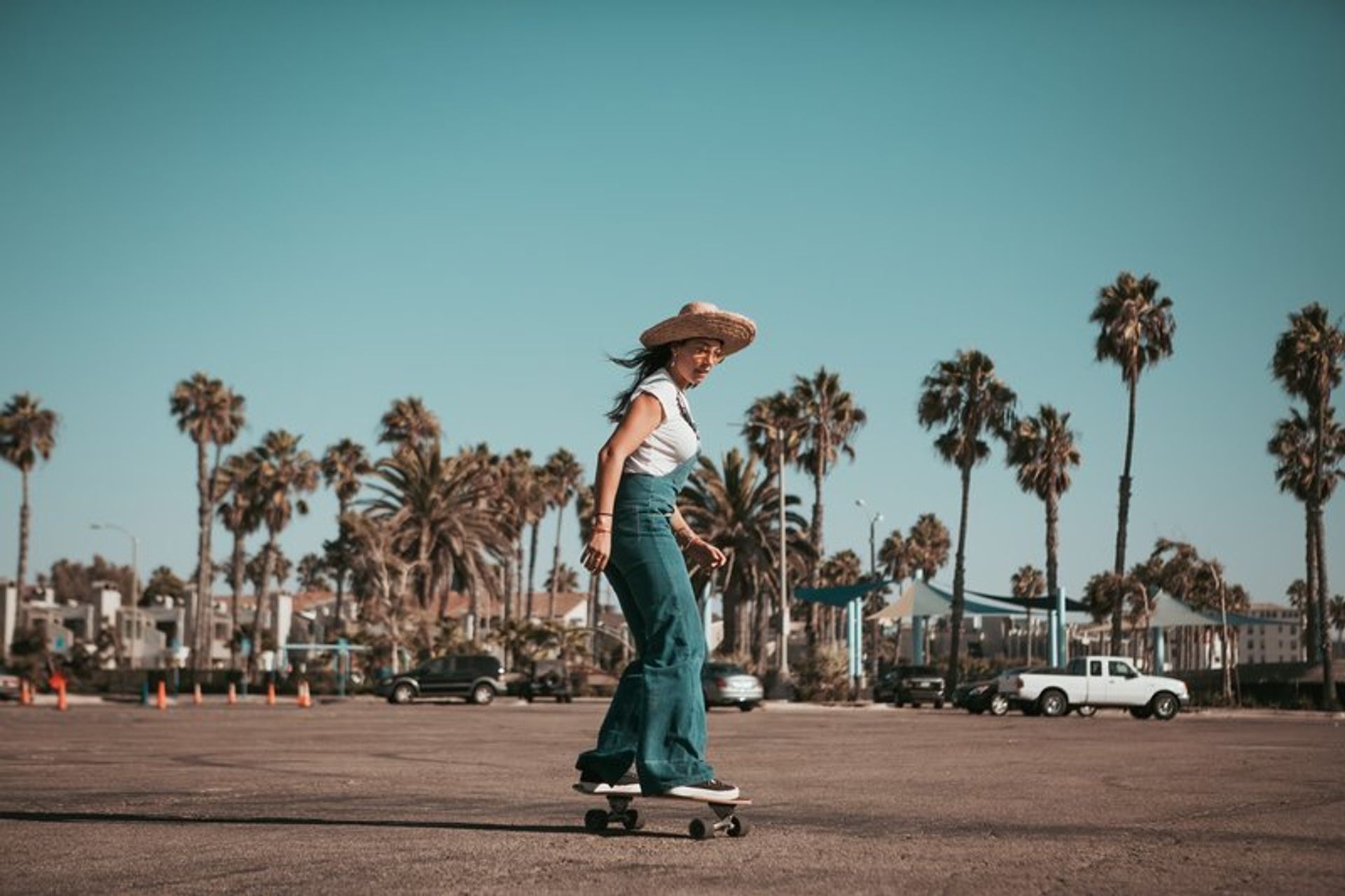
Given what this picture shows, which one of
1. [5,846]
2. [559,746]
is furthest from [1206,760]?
[5,846]

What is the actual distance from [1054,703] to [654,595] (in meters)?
31.0

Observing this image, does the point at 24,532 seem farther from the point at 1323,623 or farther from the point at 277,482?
the point at 1323,623

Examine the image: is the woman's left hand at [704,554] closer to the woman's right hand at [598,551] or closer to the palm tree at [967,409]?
the woman's right hand at [598,551]

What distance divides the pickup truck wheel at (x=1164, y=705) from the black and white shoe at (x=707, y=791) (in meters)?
30.2

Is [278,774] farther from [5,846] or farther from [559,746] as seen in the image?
[559,746]

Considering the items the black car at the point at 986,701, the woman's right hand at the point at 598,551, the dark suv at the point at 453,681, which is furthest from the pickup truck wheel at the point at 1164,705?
the woman's right hand at the point at 598,551

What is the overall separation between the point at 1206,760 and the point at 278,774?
7.17 metres

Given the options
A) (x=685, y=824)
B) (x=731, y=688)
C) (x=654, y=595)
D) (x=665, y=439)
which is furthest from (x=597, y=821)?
(x=731, y=688)

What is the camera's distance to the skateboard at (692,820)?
225 inches

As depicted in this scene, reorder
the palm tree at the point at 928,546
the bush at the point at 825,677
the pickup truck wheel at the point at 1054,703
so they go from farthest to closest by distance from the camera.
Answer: the palm tree at the point at 928,546, the bush at the point at 825,677, the pickup truck wheel at the point at 1054,703

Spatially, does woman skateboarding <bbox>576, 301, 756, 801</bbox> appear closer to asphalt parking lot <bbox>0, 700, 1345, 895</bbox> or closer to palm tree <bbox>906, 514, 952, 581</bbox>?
asphalt parking lot <bbox>0, 700, 1345, 895</bbox>

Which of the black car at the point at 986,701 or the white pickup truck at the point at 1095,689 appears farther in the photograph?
the black car at the point at 986,701

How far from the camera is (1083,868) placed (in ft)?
16.0

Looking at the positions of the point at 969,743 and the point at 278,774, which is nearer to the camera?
the point at 278,774
